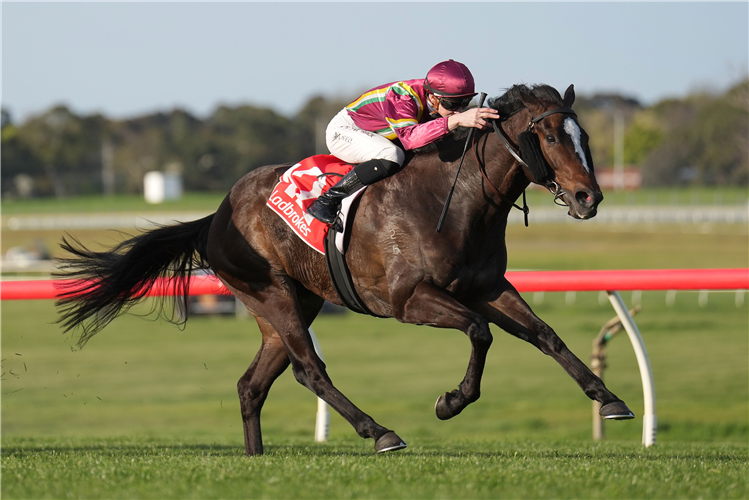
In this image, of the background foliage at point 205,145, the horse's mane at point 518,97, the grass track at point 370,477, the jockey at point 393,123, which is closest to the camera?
the grass track at point 370,477

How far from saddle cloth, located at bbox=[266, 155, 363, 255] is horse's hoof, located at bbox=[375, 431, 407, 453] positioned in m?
0.95

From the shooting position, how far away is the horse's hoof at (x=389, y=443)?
375 centimetres

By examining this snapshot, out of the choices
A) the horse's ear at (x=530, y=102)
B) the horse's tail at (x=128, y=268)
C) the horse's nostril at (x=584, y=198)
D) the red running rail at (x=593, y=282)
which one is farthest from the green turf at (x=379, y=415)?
the horse's ear at (x=530, y=102)

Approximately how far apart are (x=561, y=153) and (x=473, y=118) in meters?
0.45

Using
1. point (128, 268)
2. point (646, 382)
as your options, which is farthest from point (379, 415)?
point (128, 268)

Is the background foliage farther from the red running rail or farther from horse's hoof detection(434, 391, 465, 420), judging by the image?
horse's hoof detection(434, 391, 465, 420)

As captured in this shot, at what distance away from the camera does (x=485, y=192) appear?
3.92 meters

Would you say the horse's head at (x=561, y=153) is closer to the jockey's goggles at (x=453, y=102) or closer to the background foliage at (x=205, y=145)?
the jockey's goggles at (x=453, y=102)

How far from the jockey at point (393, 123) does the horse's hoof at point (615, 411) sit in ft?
4.27

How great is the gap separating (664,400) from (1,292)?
7.99 meters

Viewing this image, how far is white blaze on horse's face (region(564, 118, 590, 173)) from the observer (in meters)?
3.64

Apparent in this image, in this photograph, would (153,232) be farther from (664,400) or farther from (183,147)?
(183,147)

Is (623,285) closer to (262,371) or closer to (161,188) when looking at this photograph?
(262,371)

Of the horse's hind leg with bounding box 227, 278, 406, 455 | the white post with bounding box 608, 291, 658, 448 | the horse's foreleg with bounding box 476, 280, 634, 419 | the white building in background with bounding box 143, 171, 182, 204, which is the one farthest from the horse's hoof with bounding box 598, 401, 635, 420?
the white building in background with bounding box 143, 171, 182, 204
